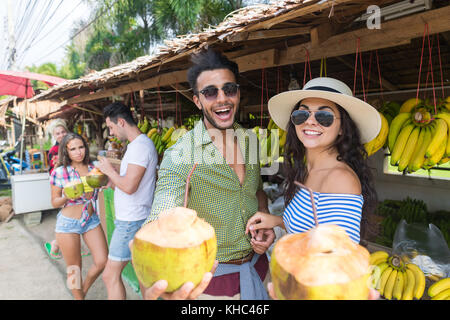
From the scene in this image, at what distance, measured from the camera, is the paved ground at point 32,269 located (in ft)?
11.6

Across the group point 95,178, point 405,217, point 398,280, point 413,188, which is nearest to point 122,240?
point 95,178

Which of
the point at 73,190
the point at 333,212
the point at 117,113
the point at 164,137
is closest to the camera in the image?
the point at 333,212

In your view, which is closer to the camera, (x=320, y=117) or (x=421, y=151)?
(x=320, y=117)

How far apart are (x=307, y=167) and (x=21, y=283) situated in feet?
14.0

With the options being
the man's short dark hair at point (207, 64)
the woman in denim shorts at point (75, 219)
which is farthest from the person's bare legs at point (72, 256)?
the man's short dark hair at point (207, 64)

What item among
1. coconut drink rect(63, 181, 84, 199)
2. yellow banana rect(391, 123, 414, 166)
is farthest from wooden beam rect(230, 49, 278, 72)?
Answer: coconut drink rect(63, 181, 84, 199)

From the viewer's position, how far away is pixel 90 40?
1697cm

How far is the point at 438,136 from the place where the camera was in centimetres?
157

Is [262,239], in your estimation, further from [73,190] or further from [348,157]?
[73,190]

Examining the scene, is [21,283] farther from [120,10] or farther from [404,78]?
[120,10]

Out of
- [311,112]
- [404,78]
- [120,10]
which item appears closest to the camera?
[311,112]

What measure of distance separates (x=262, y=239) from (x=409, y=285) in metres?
0.98

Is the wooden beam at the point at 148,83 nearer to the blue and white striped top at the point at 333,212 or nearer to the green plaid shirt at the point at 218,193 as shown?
the green plaid shirt at the point at 218,193
